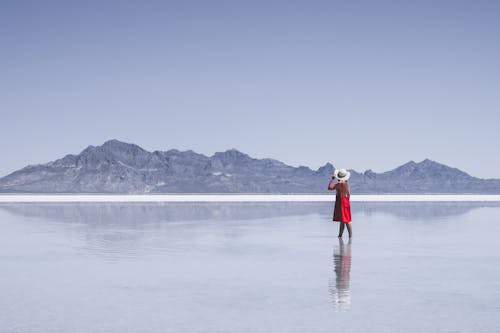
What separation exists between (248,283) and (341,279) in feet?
5.42

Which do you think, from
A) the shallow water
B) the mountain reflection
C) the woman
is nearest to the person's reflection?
the shallow water

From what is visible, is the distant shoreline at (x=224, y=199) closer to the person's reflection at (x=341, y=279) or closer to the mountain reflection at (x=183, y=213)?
the mountain reflection at (x=183, y=213)

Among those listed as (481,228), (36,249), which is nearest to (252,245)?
(36,249)

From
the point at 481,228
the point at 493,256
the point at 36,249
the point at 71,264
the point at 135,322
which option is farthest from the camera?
the point at 481,228

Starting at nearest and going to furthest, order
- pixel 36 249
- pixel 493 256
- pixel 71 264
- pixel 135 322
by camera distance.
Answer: pixel 135 322 < pixel 71 264 < pixel 493 256 < pixel 36 249

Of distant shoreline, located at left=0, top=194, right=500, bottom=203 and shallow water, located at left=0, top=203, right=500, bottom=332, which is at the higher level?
distant shoreline, located at left=0, top=194, right=500, bottom=203

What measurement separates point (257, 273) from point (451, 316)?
4.75m

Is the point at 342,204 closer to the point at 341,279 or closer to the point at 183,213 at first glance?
the point at 341,279

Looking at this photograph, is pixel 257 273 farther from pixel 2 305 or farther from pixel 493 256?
pixel 493 256

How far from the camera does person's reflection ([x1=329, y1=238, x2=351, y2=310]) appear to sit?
10.3 m

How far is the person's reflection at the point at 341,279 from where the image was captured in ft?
33.8

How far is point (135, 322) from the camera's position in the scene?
8.98 m

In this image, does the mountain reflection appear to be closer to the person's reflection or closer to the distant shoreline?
the person's reflection

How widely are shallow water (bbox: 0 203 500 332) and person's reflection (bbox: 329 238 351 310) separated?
0.07 feet
